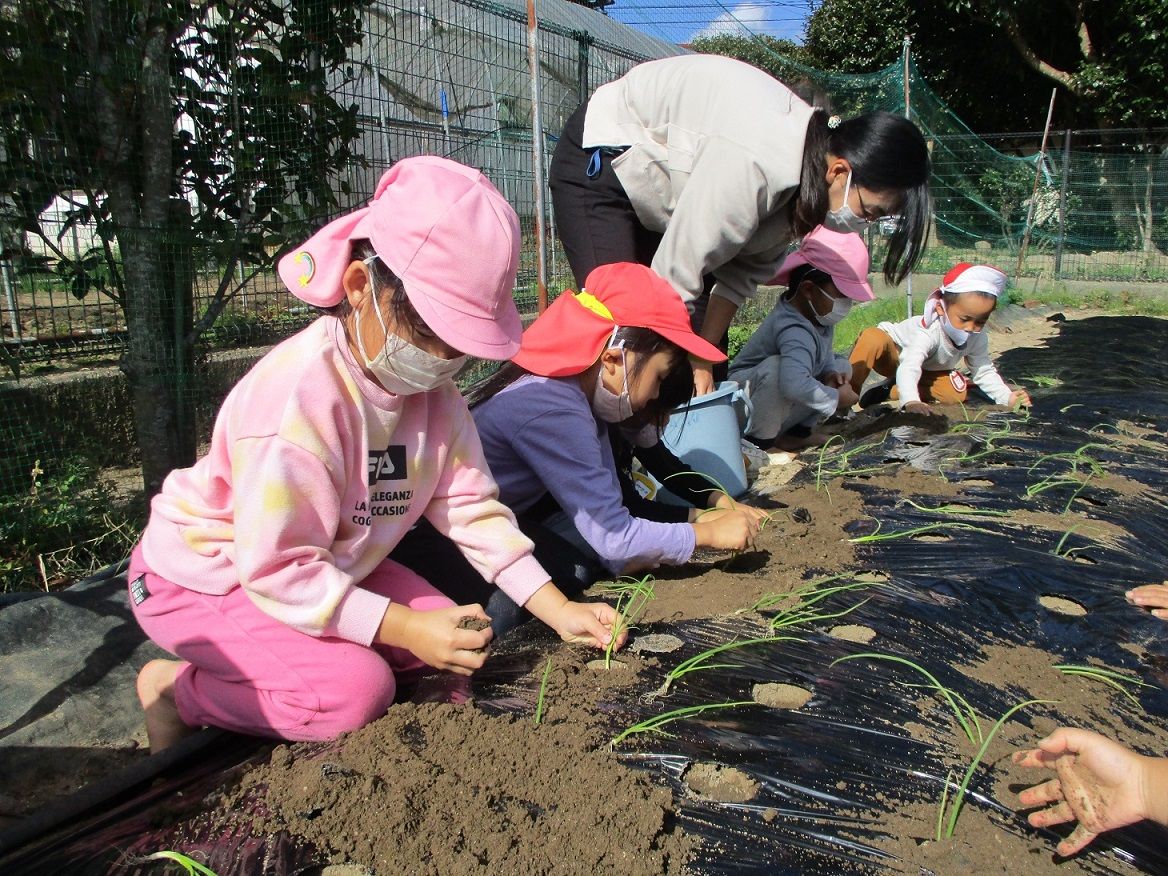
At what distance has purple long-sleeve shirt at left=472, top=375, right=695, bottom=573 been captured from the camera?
222 cm

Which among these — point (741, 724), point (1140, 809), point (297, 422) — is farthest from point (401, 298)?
point (1140, 809)

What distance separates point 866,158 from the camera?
2.85 metres

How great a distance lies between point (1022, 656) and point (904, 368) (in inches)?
116

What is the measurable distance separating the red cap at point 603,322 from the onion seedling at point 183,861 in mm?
1332

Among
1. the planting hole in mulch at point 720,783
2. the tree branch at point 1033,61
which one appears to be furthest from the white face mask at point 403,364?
the tree branch at point 1033,61

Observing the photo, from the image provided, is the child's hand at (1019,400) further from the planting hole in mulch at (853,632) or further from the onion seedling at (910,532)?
the planting hole in mulch at (853,632)

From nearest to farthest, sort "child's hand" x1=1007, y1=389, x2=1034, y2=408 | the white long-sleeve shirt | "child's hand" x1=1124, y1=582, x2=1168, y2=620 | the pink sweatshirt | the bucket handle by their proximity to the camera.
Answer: the pink sweatshirt, "child's hand" x1=1124, y1=582, x2=1168, y2=620, the bucket handle, "child's hand" x1=1007, y1=389, x2=1034, y2=408, the white long-sleeve shirt

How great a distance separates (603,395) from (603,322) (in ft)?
0.65

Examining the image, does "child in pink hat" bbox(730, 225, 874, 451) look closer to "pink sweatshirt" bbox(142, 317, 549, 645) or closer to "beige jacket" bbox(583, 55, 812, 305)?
"beige jacket" bbox(583, 55, 812, 305)

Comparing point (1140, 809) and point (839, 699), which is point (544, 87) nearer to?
point (839, 699)

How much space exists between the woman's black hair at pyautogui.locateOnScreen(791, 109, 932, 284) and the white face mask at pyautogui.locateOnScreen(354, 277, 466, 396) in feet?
4.96

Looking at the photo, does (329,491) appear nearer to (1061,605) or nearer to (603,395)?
(603,395)

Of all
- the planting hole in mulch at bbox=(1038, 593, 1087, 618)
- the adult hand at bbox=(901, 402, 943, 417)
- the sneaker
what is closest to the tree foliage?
the adult hand at bbox=(901, 402, 943, 417)

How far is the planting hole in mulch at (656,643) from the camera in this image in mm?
1855
